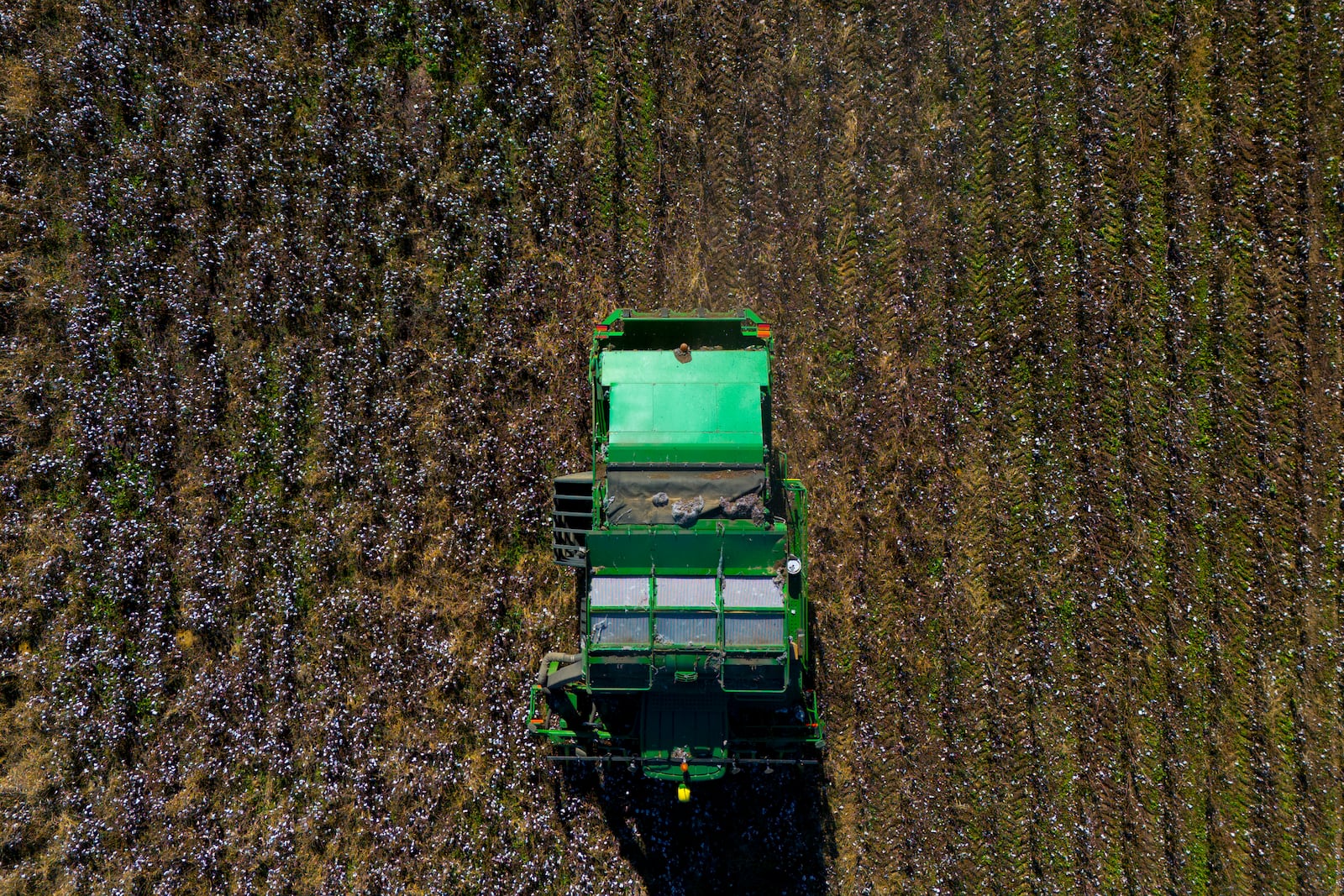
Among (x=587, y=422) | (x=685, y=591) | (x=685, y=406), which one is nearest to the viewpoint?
(x=685, y=591)

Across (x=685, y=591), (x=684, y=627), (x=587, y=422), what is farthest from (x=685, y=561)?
(x=587, y=422)

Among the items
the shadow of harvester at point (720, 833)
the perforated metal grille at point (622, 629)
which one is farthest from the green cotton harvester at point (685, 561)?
the shadow of harvester at point (720, 833)

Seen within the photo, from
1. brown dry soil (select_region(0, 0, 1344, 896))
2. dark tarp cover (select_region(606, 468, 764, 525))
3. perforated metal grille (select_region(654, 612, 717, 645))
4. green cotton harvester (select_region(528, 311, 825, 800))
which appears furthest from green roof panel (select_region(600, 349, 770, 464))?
brown dry soil (select_region(0, 0, 1344, 896))

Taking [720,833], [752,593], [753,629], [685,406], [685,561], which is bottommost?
[720,833]

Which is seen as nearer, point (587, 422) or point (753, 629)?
point (753, 629)

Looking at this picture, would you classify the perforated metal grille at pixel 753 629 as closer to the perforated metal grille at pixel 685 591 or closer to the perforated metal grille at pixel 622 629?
the perforated metal grille at pixel 685 591

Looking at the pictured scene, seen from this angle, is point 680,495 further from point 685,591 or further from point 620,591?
point 620,591

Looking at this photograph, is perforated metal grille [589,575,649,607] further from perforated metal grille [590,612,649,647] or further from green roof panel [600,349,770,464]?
green roof panel [600,349,770,464]
